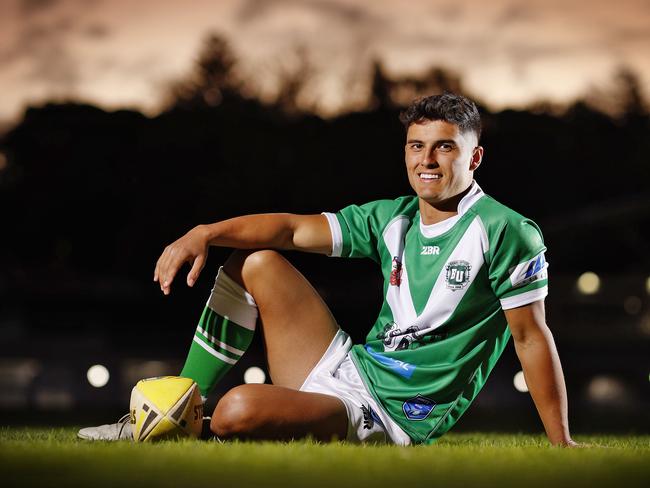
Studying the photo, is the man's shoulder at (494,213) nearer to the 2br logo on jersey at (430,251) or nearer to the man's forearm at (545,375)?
the 2br logo on jersey at (430,251)

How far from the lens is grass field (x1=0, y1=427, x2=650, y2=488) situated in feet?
11.6

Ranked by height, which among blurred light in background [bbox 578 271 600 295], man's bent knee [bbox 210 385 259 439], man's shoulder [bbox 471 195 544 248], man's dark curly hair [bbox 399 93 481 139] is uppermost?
man's dark curly hair [bbox 399 93 481 139]

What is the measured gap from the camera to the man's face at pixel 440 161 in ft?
16.2

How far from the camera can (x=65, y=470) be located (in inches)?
148

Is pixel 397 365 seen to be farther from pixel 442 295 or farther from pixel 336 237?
pixel 336 237

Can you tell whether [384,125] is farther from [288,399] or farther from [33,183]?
[288,399]

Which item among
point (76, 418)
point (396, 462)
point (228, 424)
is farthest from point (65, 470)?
point (76, 418)

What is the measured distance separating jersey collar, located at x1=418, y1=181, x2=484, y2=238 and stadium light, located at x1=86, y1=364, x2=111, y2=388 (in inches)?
637

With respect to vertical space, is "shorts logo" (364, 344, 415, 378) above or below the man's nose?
below

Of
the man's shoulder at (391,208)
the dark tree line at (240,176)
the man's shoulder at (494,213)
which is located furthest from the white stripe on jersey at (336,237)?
the dark tree line at (240,176)

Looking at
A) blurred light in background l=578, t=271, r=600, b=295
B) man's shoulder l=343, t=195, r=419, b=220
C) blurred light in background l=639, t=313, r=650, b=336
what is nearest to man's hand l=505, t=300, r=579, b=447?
man's shoulder l=343, t=195, r=419, b=220

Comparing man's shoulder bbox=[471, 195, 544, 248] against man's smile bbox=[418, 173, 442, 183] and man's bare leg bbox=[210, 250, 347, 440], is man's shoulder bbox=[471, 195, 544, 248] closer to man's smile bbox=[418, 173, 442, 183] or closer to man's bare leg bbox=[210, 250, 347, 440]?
man's smile bbox=[418, 173, 442, 183]

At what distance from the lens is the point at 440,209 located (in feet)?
16.6

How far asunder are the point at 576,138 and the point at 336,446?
45.8 m
